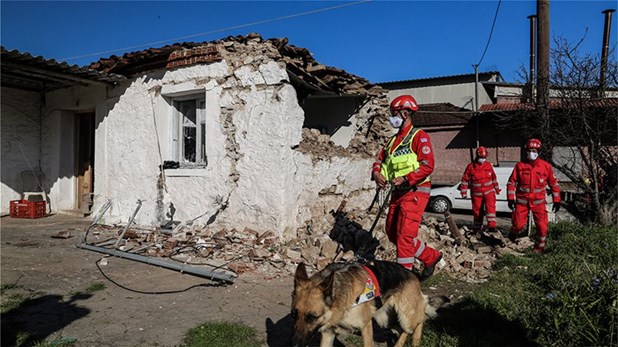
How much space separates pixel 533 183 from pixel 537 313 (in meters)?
5.07

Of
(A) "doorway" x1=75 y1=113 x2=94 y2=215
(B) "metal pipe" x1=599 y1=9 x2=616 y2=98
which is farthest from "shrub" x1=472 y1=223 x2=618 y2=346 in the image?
(A) "doorway" x1=75 y1=113 x2=94 y2=215

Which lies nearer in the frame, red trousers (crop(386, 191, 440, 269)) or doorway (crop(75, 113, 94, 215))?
red trousers (crop(386, 191, 440, 269))

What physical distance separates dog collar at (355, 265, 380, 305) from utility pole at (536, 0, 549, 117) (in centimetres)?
1008

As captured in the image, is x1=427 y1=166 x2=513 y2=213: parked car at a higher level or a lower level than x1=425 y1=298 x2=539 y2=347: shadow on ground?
higher

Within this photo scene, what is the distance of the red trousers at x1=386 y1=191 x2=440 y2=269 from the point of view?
435 cm

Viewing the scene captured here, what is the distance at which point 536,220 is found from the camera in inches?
285

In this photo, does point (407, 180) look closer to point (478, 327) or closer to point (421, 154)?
point (421, 154)

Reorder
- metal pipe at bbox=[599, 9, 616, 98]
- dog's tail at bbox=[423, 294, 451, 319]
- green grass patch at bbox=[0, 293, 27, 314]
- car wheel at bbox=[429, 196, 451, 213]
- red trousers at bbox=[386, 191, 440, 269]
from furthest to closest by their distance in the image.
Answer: car wheel at bbox=[429, 196, 451, 213] → metal pipe at bbox=[599, 9, 616, 98] → red trousers at bbox=[386, 191, 440, 269] → green grass patch at bbox=[0, 293, 27, 314] → dog's tail at bbox=[423, 294, 451, 319]

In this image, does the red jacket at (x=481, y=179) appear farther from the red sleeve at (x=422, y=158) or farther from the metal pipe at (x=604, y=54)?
the red sleeve at (x=422, y=158)

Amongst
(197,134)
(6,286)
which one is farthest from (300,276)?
(197,134)

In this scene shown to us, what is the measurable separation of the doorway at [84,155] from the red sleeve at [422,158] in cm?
944

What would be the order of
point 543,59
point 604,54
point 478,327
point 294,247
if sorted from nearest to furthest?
point 478,327
point 294,247
point 604,54
point 543,59

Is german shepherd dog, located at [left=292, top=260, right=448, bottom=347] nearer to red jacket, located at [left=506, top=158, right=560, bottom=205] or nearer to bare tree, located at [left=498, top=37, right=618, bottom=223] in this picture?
red jacket, located at [left=506, top=158, right=560, bottom=205]

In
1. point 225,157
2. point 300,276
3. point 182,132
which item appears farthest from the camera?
point 182,132
